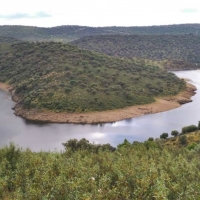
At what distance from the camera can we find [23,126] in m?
80.4

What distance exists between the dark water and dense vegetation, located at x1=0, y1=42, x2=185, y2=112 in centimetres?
806

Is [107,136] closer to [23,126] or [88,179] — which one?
[23,126]

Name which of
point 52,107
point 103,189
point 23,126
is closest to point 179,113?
point 52,107

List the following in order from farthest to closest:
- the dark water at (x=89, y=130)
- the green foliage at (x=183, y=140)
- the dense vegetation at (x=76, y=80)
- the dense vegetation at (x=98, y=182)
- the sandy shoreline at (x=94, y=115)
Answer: the dense vegetation at (x=76, y=80)
the sandy shoreline at (x=94, y=115)
the dark water at (x=89, y=130)
the green foliage at (x=183, y=140)
the dense vegetation at (x=98, y=182)

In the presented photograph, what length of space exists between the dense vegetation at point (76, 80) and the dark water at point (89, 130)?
26.4 feet

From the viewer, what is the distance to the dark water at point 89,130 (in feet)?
229

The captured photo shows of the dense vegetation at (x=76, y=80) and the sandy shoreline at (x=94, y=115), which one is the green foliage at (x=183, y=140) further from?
the dense vegetation at (x=76, y=80)

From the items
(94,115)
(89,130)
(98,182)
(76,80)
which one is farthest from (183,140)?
(76,80)

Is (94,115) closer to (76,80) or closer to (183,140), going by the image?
(76,80)

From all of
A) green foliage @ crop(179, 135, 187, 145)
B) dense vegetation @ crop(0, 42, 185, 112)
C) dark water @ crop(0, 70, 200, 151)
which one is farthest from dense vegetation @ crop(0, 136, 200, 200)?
dense vegetation @ crop(0, 42, 185, 112)

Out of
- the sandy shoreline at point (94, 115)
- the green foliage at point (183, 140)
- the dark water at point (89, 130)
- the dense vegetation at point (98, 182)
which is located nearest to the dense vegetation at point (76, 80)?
the sandy shoreline at point (94, 115)

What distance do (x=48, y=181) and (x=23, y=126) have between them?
201 ft

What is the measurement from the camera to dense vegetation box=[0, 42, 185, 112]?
9181 centimetres

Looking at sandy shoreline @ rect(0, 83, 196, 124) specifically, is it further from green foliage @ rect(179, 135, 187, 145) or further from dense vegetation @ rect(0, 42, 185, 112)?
green foliage @ rect(179, 135, 187, 145)
